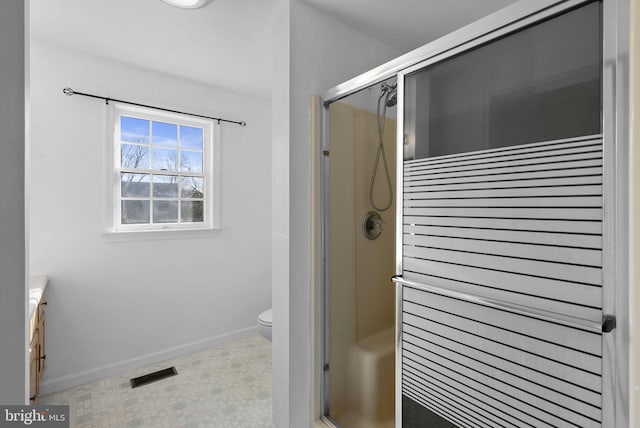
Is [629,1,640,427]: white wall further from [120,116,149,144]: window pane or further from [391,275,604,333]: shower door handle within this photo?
[120,116,149,144]: window pane

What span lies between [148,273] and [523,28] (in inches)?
113

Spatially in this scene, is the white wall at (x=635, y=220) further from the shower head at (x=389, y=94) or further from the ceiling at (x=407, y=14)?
the ceiling at (x=407, y=14)

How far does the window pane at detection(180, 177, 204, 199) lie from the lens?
2.84 metres

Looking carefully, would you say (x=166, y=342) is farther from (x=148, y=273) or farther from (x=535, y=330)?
(x=535, y=330)

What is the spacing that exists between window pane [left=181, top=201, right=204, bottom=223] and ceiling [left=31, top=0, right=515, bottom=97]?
1.18 metres

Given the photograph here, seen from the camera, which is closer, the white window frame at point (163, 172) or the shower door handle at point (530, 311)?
the shower door handle at point (530, 311)

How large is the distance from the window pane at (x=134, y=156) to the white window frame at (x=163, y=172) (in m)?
0.04

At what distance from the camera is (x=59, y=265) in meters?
2.21

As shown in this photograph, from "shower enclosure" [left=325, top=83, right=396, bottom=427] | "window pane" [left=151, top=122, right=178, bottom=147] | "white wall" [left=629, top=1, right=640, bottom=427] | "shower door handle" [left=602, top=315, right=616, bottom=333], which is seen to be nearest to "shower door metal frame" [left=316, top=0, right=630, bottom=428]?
"shower door handle" [left=602, top=315, right=616, bottom=333]

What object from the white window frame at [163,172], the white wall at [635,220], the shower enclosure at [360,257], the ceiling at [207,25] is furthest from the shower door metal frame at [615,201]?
the white window frame at [163,172]

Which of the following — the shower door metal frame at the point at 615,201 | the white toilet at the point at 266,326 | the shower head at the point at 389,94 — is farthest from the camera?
the white toilet at the point at 266,326

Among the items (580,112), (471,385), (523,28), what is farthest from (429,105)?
(471,385)

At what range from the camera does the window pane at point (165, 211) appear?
2.70 metres

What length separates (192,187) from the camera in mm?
2891
